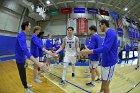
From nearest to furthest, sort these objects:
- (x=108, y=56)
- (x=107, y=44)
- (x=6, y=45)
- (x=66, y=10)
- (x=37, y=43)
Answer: (x=107, y=44)
(x=108, y=56)
(x=37, y=43)
(x=6, y=45)
(x=66, y=10)

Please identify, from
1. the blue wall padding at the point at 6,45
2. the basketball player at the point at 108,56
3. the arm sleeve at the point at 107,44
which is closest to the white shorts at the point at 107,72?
the basketball player at the point at 108,56


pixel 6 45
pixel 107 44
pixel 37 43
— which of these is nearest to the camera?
pixel 107 44

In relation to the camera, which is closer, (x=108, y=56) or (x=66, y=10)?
(x=108, y=56)

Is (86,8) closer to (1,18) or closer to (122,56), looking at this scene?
(122,56)

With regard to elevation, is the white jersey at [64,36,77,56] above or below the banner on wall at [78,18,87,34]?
below

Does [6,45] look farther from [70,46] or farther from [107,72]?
[107,72]

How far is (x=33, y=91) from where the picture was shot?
4352mm

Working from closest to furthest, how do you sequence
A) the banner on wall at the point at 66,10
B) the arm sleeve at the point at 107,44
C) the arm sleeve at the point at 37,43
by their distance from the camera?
the arm sleeve at the point at 107,44
the arm sleeve at the point at 37,43
the banner on wall at the point at 66,10

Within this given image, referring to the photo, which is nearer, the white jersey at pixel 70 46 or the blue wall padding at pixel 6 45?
the white jersey at pixel 70 46

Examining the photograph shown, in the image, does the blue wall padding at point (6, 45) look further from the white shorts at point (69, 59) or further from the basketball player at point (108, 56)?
the basketball player at point (108, 56)

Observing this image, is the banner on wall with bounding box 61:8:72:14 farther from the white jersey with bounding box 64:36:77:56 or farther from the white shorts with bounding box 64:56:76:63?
the white shorts with bounding box 64:56:76:63

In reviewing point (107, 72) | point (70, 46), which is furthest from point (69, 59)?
point (107, 72)

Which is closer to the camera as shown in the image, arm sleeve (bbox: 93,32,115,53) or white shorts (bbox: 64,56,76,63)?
arm sleeve (bbox: 93,32,115,53)

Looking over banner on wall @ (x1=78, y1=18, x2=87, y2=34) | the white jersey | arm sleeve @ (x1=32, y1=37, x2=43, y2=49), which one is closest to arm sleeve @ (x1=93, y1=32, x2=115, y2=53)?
arm sleeve @ (x1=32, y1=37, x2=43, y2=49)
